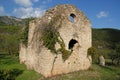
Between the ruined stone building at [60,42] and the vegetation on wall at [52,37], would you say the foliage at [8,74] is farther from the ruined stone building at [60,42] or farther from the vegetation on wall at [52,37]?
the vegetation on wall at [52,37]

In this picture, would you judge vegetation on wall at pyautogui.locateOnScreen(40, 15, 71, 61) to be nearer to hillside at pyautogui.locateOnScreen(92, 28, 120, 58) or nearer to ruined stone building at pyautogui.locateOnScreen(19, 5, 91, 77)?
ruined stone building at pyautogui.locateOnScreen(19, 5, 91, 77)

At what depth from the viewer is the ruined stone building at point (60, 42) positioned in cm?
1812

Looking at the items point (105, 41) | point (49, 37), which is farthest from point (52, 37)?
point (105, 41)

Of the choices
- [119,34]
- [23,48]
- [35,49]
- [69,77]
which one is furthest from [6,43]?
[119,34]

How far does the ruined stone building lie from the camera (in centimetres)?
1812

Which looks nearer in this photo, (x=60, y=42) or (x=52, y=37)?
(x=52, y=37)

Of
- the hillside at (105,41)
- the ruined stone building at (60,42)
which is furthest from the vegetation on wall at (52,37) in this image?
the hillside at (105,41)

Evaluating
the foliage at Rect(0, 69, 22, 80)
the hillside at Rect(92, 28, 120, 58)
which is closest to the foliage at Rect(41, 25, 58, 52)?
the foliage at Rect(0, 69, 22, 80)

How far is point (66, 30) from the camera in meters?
19.7

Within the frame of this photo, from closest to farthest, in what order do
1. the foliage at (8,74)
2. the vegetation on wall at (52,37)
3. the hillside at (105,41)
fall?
the foliage at (8,74) < the vegetation on wall at (52,37) < the hillside at (105,41)

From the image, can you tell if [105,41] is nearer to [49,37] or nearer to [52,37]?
[52,37]

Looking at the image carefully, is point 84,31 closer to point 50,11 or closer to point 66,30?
point 66,30

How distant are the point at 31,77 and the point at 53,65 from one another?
2315 millimetres

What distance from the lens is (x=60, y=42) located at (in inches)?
744
